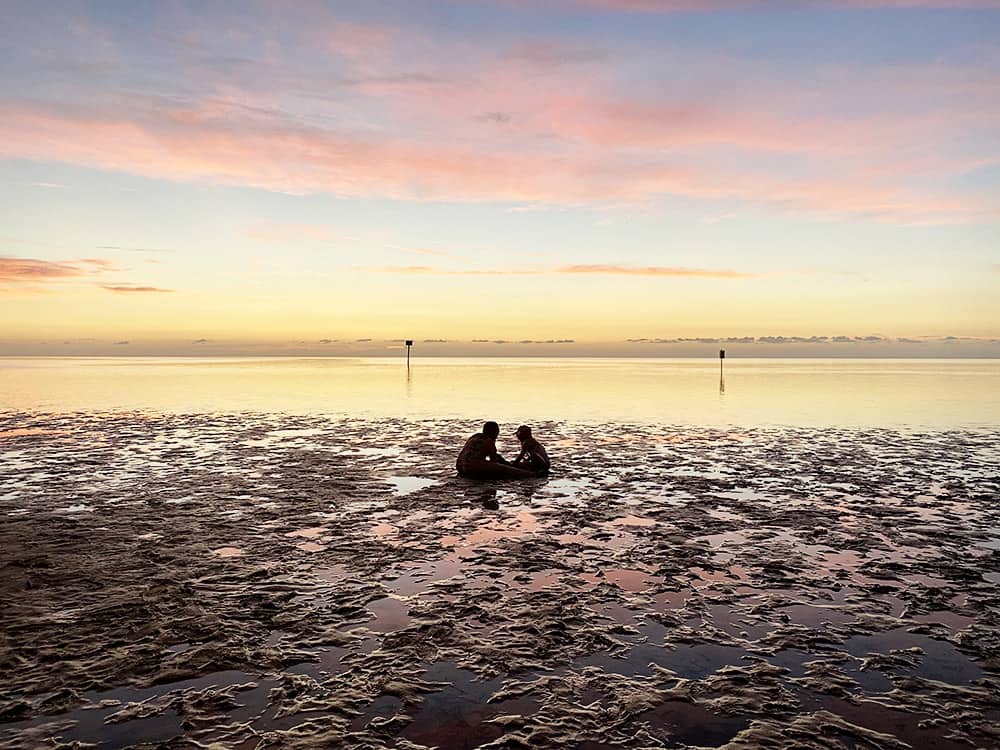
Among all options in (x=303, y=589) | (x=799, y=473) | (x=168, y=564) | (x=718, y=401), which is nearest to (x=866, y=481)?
(x=799, y=473)

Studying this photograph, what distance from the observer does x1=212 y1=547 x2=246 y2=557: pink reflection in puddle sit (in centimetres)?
1180

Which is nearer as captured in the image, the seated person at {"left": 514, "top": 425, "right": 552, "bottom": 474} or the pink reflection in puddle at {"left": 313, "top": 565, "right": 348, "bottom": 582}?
the pink reflection in puddle at {"left": 313, "top": 565, "right": 348, "bottom": 582}

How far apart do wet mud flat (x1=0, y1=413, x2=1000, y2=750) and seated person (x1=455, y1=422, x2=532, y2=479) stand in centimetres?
89

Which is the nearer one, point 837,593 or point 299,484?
point 837,593

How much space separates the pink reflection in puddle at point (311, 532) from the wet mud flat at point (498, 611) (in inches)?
4.1

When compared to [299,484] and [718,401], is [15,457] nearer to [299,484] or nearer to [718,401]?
[299,484]

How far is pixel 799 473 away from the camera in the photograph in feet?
67.2

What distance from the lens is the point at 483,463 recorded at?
19500 mm

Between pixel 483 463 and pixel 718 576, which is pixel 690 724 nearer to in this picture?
pixel 718 576

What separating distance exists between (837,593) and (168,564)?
1107 cm

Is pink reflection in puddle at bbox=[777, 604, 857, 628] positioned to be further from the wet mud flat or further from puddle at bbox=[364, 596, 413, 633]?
puddle at bbox=[364, 596, 413, 633]

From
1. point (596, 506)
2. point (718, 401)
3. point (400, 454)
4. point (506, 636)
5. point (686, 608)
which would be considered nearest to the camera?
point (506, 636)

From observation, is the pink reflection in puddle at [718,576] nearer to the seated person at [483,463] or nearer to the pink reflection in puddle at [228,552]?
the pink reflection in puddle at [228,552]

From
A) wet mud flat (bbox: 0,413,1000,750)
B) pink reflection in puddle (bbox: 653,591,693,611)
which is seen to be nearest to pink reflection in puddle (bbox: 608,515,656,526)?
wet mud flat (bbox: 0,413,1000,750)
